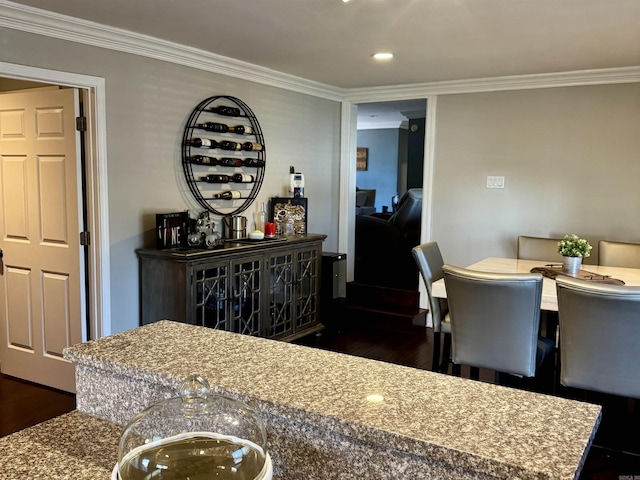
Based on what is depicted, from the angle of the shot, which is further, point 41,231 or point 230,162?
point 230,162

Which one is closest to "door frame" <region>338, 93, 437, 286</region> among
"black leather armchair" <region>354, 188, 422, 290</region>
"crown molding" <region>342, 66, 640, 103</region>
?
"crown molding" <region>342, 66, 640, 103</region>

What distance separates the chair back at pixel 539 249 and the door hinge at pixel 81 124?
3294 millimetres

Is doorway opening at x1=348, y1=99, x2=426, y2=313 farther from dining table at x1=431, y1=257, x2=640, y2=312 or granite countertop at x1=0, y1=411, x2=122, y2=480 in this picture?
granite countertop at x1=0, y1=411, x2=122, y2=480

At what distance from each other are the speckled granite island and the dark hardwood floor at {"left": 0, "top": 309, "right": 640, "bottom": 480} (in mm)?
2032

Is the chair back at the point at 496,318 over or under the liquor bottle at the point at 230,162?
under

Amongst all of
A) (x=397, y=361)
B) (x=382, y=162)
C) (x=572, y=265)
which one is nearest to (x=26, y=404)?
(x=397, y=361)

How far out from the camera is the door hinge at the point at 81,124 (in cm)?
338

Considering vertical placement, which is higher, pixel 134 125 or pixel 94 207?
pixel 134 125

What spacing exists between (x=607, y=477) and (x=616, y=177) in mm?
2819

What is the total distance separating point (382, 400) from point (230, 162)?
3563mm

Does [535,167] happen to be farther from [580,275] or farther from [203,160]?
[203,160]

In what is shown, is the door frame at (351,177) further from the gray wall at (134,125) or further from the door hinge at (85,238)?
the door hinge at (85,238)

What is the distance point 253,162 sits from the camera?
15.0ft

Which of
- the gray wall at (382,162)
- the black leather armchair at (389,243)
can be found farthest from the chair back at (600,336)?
the gray wall at (382,162)
